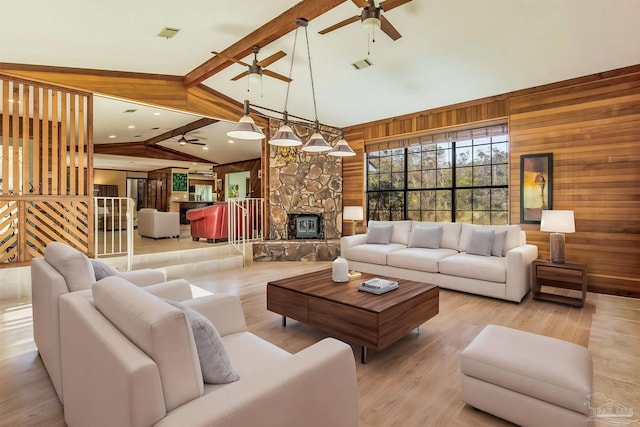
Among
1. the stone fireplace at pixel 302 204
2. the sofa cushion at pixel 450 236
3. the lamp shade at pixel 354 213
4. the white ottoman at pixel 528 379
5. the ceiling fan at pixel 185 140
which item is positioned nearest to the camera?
the white ottoman at pixel 528 379

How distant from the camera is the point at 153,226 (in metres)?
7.65

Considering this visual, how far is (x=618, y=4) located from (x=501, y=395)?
3810 millimetres

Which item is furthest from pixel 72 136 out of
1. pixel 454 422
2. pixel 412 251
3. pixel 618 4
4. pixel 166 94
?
pixel 618 4

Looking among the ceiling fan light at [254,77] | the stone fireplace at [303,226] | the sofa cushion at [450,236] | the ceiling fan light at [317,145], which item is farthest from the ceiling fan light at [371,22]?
the stone fireplace at [303,226]

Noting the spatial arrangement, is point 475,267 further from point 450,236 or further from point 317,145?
point 317,145

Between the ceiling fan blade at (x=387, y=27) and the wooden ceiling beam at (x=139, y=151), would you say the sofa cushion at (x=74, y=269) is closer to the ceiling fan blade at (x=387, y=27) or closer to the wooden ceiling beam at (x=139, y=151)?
the ceiling fan blade at (x=387, y=27)

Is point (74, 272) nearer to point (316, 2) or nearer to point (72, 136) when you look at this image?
point (316, 2)

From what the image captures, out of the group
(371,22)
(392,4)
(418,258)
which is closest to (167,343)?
(371,22)

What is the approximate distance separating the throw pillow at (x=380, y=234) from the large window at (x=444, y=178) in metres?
1.13

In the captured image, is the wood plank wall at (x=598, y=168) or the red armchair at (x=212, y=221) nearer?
the wood plank wall at (x=598, y=168)

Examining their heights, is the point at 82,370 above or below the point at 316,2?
below

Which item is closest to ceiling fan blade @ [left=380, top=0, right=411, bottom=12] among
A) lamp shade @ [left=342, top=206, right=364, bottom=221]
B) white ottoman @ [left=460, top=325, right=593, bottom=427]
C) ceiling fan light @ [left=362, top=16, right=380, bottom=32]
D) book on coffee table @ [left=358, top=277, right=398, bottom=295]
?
ceiling fan light @ [left=362, top=16, right=380, bottom=32]

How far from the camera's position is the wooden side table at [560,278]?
12.5 ft

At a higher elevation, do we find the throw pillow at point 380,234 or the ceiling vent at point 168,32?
the ceiling vent at point 168,32
